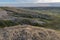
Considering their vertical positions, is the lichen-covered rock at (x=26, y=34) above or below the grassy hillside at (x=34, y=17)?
below

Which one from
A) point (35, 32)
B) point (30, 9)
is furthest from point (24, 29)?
point (30, 9)

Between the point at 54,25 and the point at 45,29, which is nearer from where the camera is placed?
the point at 45,29

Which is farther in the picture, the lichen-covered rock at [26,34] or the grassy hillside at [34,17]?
the grassy hillside at [34,17]

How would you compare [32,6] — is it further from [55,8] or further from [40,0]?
[55,8]

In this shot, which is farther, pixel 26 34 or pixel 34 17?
pixel 34 17

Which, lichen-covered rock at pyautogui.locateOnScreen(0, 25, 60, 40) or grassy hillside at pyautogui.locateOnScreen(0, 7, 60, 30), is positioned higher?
grassy hillside at pyautogui.locateOnScreen(0, 7, 60, 30)
